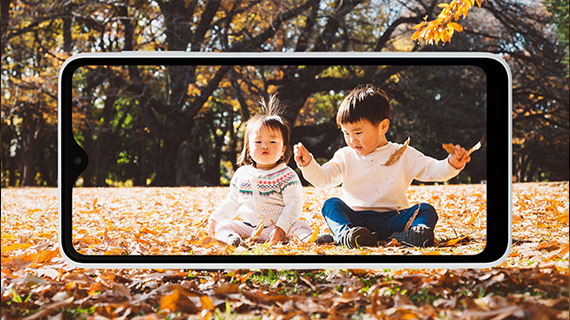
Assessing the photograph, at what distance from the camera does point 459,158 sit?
2.00 meters

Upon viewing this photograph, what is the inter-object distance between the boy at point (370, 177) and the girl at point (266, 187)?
0.55 ft

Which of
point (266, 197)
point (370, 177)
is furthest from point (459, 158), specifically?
point (266, 197)

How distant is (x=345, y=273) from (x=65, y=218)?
4.12 ft

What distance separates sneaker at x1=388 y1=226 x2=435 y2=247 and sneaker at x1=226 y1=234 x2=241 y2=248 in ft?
2.71

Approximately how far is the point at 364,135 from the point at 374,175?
22cm

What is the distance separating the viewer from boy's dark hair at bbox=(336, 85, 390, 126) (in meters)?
2.20

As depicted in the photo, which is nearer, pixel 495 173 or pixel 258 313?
pixel 258 313

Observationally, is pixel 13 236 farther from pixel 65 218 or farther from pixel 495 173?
pixel 495 173

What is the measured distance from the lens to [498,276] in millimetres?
1906

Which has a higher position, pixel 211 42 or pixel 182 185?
pixel 211 42

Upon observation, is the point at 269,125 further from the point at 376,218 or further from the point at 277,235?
the point at 376,218

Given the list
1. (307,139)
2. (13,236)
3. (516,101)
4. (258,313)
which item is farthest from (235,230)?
(516,101)

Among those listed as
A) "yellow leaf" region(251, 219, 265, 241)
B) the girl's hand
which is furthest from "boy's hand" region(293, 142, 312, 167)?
the girl's hand

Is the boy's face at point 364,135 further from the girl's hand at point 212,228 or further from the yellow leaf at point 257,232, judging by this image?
the girl's hand at point 212,228
